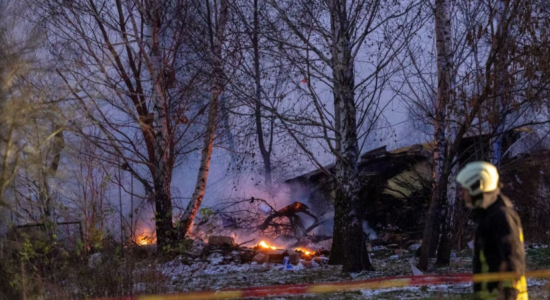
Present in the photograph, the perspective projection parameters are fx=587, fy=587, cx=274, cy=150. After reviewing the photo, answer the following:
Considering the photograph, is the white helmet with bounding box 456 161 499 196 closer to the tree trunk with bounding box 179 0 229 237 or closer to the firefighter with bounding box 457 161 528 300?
the firefighter with bounding box 457 161 528 300

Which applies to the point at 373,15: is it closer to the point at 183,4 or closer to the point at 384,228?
the point at 183,4

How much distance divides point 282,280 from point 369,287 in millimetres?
2091

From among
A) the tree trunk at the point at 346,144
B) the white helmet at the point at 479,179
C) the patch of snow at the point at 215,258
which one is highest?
the tree trunk at the point at 346,144

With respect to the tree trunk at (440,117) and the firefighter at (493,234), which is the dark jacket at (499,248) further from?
the tree trunk at (440,117)

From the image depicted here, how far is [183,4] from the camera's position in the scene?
15.2 metres

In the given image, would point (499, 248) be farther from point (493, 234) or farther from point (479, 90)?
point (479, 90)

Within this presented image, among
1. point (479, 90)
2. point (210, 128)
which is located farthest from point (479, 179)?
point (210, 128)

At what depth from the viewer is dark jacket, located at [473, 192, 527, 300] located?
13.9 ft

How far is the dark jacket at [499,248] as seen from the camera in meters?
4.23

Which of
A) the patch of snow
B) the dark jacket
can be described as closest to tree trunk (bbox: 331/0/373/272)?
the patch of snow

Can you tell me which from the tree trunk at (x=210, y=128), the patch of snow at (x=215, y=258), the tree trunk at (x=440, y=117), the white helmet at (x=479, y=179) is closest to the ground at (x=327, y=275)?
the patch of snow at (x=215, y=258)

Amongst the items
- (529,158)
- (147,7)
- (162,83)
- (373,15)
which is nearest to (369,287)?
(373,15)

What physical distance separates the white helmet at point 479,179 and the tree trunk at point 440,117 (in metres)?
6.80

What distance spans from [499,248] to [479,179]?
20.5 inches
